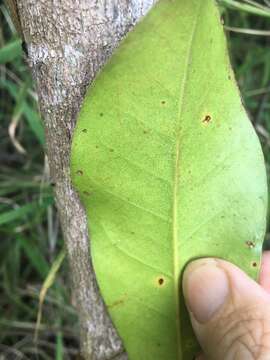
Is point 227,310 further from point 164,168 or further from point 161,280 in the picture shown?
point 164,168

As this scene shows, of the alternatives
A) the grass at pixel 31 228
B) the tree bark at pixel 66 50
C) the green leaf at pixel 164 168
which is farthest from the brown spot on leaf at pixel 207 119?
the grass at pixel 31 228

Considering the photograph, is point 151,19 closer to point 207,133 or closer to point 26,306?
point 207,133

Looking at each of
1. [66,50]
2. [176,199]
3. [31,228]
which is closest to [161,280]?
[176,199]

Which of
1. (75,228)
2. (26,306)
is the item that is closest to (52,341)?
(26,306)

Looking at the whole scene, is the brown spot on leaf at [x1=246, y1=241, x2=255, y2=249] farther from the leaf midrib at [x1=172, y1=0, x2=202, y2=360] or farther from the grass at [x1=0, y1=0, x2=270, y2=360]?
the grass at [x1=0, y1=0, x2=270, y2=360]

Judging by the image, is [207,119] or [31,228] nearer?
[207,119]

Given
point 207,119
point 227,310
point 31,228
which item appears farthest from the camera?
point 31,228
